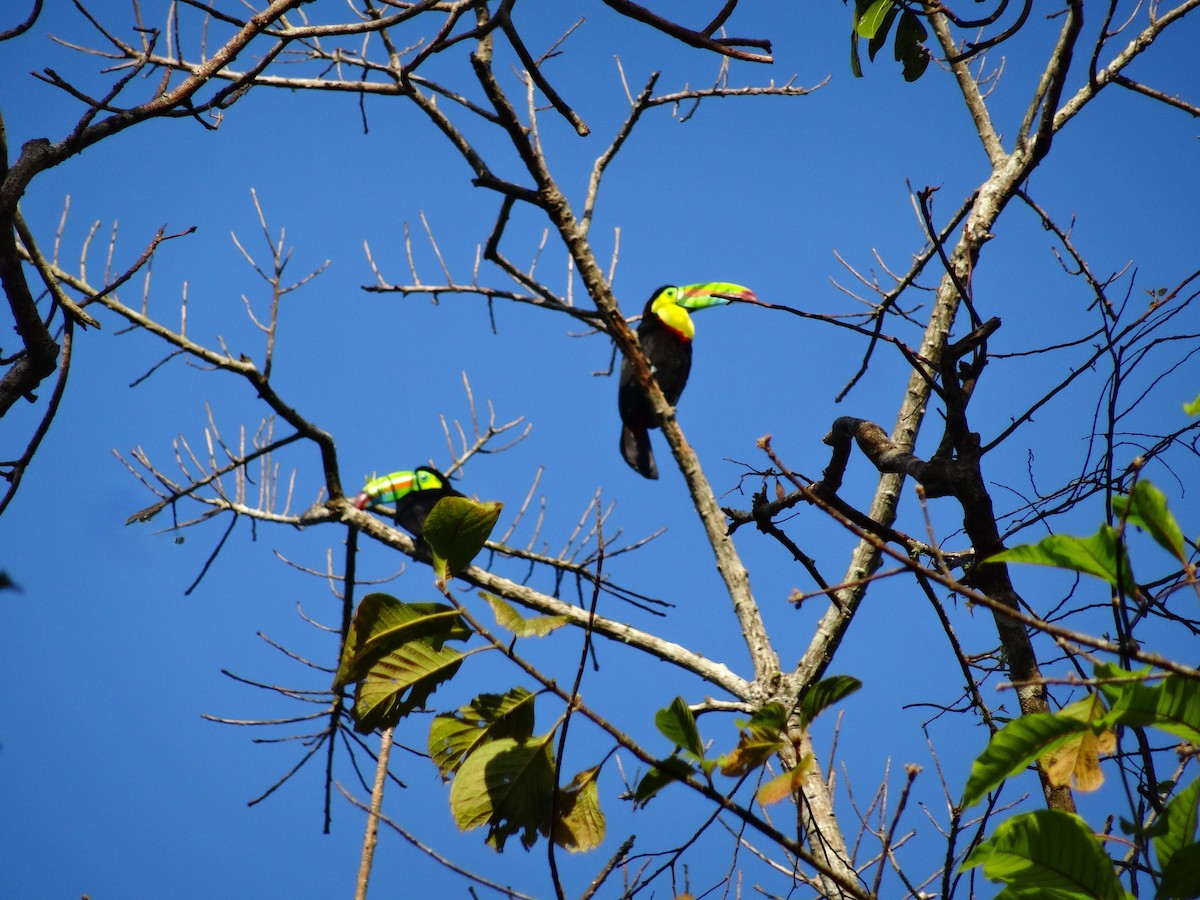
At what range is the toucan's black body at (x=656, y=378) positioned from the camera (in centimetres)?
603

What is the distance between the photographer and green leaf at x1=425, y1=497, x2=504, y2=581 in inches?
44.1

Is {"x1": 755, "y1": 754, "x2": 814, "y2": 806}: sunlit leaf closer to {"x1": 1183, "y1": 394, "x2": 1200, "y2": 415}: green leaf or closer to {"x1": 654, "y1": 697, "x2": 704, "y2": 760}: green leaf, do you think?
{"x1": 654, "y1": 697, "x2": 704, "y2": 760}: green leaf

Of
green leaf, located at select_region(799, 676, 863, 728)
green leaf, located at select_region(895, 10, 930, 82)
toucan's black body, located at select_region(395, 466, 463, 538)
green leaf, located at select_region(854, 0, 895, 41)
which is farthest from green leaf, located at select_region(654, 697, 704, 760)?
toucan's black body, located at select_region(395, 466, 463, 538)

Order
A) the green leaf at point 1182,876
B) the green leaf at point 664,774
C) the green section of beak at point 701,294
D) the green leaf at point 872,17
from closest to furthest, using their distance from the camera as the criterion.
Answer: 1. the green leaf at point 1182,876
2. the green leaf at point 664,774
3. the green leaf at point 872,17
4. the green section of beak at point 701,294

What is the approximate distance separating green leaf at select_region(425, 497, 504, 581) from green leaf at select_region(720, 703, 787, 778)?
0.38 m

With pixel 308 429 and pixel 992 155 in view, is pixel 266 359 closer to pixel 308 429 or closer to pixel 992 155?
pixel 308 429

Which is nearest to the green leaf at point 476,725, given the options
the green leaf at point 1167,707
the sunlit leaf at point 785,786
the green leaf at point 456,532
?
the green leaf at point 456,532

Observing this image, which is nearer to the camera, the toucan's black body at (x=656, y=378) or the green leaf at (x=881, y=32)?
the green leaf at (x=881, y=32)

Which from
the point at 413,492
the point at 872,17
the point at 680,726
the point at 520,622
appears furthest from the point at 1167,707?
the point at 413,492

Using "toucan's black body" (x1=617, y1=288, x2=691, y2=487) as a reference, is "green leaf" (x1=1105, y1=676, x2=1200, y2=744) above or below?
below

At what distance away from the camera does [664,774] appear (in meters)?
1.05

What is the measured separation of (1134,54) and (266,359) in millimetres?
3204

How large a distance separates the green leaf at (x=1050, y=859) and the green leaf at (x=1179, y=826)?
53 mm

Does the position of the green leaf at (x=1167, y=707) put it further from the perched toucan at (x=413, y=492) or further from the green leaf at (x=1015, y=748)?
the perched toucan at (x=413, y=492)
